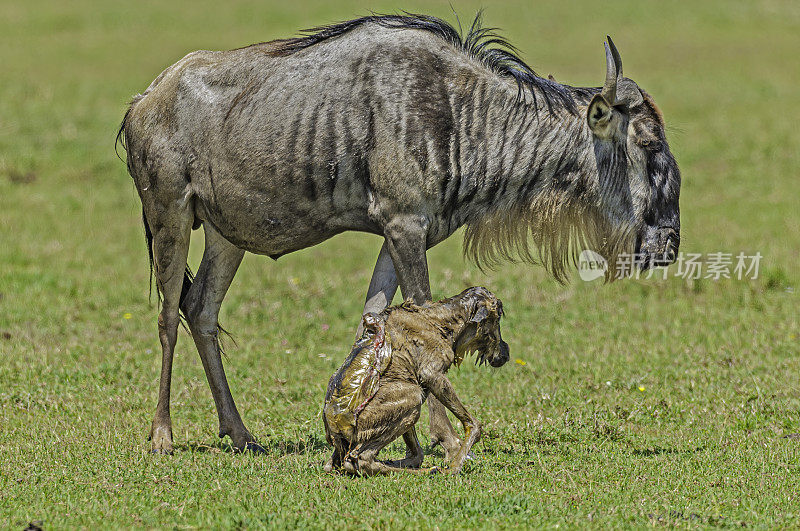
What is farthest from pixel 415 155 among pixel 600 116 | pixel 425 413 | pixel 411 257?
pixel 425 413

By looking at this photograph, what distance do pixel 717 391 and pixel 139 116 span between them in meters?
5.02

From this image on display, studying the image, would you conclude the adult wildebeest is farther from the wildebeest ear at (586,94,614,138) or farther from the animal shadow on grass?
the animal shadow on grass

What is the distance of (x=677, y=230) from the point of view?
279 inches

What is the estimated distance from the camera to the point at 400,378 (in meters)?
6.05

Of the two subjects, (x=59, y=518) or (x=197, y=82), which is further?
(x=197, y=82)

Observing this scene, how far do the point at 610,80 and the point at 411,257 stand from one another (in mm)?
1663

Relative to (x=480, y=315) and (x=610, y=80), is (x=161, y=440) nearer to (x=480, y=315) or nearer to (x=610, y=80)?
(x=480, y=315)

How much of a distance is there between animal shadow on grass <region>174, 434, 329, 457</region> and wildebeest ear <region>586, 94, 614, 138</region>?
2.82 meters

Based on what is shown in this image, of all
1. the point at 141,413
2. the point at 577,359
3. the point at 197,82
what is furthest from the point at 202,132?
the point at 577,359

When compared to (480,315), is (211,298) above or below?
below

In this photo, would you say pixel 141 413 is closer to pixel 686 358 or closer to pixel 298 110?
pixel 298 110

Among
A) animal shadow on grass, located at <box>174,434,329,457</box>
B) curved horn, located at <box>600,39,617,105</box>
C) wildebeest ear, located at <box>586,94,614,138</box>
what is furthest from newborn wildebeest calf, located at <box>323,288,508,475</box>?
curved horn, located at <box>600,39,617,105</box>

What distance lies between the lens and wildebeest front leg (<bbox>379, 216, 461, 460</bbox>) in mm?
6695

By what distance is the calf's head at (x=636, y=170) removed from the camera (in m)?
6.80
